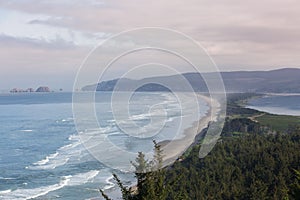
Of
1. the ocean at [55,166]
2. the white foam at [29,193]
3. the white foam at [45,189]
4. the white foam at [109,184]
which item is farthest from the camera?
the white foam at [109,184]

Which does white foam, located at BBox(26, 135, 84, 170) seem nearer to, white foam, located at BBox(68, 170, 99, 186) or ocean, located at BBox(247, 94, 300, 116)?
white foam, located at BBox(68, 170, 99, 186)

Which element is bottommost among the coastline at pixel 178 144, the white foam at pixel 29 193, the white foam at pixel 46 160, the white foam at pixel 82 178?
the white foam at pixel 29 193

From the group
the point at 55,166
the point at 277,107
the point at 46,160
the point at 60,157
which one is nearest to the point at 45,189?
the point at 55,166

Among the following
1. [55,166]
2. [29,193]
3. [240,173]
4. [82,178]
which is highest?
[240,173]

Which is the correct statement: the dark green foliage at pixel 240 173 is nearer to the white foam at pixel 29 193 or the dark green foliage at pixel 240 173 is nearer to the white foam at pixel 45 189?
the white foam at pixel 45 189

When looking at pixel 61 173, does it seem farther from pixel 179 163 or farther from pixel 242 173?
pixel 242 173

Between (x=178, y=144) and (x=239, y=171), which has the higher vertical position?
(x=239, y=171)

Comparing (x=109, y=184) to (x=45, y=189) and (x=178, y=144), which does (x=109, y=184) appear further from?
(x=178, y=144)

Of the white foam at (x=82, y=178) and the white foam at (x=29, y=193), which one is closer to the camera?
the white foam at (x=29, y=193)

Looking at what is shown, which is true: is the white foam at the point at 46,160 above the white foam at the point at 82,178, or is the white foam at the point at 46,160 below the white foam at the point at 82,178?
above

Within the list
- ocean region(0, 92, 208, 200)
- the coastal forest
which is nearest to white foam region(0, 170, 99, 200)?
ocean region(0, 92, 208, 200)

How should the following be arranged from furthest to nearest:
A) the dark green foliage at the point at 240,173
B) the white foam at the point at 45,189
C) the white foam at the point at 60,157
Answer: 1. the white foam at the point at 60,157
2. the white foam at the point at 45,189
3. the dark green foliage at the point at 240,173

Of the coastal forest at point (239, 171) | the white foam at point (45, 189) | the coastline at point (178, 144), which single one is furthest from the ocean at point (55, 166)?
the coastal forest at point (239, 171)

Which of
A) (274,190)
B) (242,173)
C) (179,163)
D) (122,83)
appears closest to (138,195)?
(122,83)
